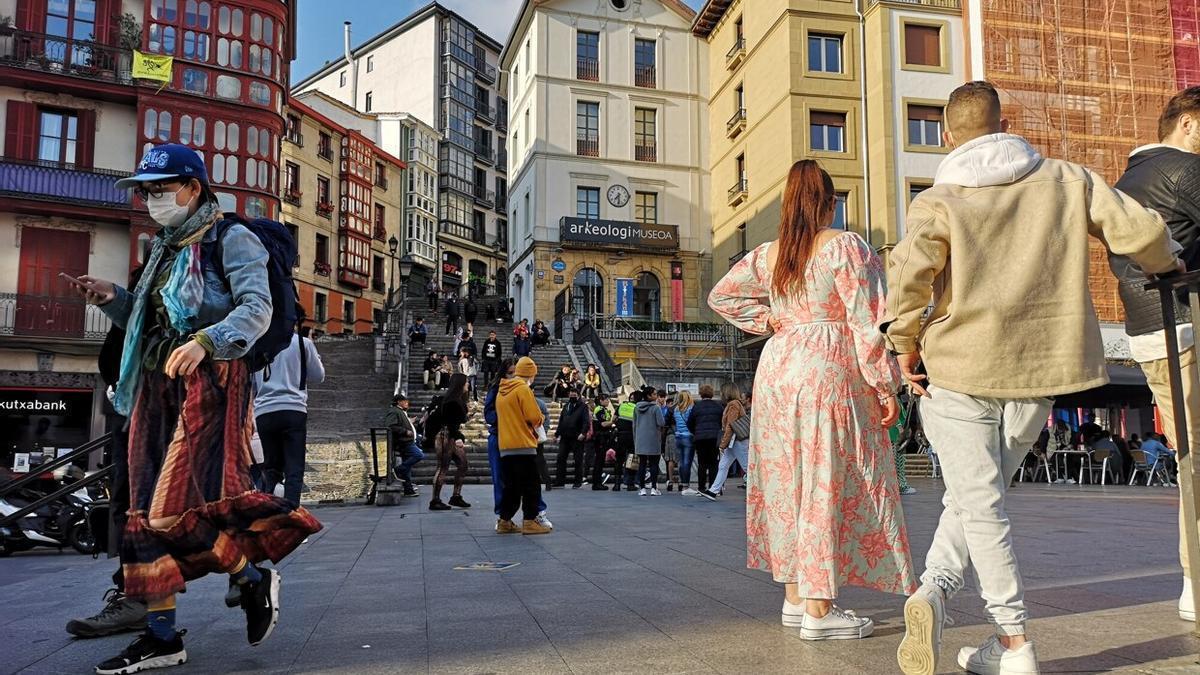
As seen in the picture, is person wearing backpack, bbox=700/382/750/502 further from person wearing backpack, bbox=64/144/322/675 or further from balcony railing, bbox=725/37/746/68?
balcony railing, bbox=725/37/746/68

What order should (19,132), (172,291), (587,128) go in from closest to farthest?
1. (172,291)
2. (19,132)
3. (587,128)

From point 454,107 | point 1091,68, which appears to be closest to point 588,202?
point 1091,68

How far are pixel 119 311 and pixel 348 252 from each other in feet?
142

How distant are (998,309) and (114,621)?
363 cm

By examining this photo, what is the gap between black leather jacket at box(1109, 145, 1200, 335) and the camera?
359cm

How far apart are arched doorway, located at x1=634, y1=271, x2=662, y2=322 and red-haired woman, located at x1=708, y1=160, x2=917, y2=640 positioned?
1324 inches

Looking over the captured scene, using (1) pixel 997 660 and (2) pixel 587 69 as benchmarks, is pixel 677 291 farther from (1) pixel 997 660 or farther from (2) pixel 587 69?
(1) pixel 997 660

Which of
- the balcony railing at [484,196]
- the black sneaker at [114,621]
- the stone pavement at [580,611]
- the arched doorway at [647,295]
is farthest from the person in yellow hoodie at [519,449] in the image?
the balcony railing at [484,196]

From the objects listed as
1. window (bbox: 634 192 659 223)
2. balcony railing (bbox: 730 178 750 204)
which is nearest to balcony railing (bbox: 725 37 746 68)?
balcony railing (bbox: 730 178 750 204)

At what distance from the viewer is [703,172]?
39.5 meters

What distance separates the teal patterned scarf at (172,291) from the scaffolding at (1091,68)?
101 feet

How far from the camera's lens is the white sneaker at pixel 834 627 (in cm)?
351

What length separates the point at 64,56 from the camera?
27109 millimetres

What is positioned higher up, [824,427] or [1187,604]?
[824,427]
